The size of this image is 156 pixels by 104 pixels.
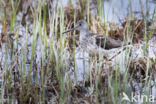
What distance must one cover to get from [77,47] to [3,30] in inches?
A: 44.1

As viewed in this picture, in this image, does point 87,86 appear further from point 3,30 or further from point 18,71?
point 3,30

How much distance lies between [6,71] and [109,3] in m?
3.84

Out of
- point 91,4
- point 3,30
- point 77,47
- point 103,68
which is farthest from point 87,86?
point 91,4

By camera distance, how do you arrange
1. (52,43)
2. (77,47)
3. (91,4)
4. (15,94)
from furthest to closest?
(91,4) → (77,47) → (52,43) → (15,94)

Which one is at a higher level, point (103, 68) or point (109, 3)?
point (109, 3)

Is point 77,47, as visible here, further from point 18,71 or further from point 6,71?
point 6,71

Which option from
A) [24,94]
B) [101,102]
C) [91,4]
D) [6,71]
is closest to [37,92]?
[24,94]

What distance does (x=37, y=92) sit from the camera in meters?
3.71

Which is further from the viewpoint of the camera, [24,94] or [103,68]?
[103,68]

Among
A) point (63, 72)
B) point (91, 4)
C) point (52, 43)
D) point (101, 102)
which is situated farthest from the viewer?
point (91, 4)

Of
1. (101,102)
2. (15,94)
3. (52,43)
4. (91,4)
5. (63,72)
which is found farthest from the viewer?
(91,4)

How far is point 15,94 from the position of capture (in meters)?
3.80

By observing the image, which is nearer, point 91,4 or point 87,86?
point 87,86

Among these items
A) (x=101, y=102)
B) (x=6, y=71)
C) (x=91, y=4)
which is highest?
(x=91, y=4)
